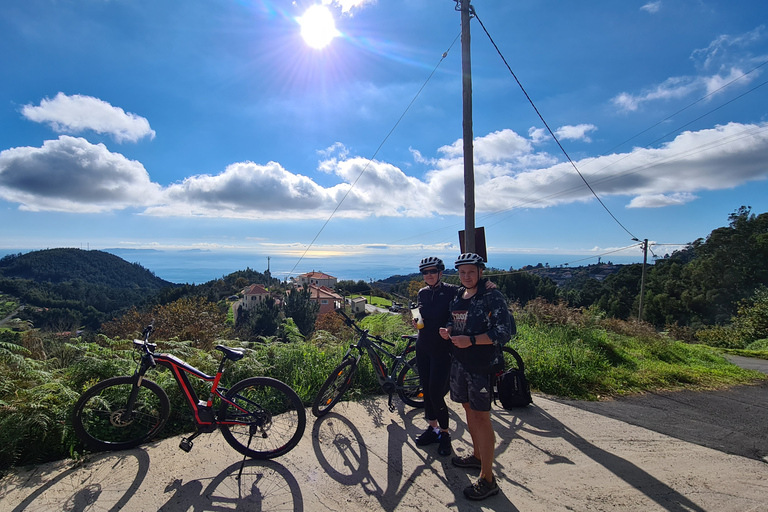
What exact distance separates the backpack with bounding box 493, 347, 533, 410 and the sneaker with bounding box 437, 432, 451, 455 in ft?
4.04

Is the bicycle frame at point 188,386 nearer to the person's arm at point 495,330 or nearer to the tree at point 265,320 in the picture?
the person's arm at point 495,330

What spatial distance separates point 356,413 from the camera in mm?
4082

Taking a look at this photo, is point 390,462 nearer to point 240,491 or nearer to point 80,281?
point 240,491

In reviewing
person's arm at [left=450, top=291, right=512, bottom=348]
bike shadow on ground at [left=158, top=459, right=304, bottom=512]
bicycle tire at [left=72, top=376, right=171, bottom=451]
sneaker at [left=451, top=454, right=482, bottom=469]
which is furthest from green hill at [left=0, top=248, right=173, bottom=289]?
person's arm at [left=450, top=291, right=512, bottom=348]

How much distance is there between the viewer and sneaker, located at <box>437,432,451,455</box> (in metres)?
3.24

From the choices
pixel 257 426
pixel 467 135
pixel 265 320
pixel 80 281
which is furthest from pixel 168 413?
pixel 80 281

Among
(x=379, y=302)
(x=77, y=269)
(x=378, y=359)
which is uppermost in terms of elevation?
(x=378, y=359)

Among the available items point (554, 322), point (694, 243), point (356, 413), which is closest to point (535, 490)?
point (356, 413)

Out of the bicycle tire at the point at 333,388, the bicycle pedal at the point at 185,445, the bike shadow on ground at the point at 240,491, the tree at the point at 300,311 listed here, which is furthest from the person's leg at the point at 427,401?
the tree at the point at 300,311

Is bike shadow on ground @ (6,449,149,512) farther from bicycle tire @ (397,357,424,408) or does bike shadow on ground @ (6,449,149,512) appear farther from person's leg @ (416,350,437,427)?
bicycle tire @ (397,357,424,408)

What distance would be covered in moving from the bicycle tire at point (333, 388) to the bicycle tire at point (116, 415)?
58.0 inches

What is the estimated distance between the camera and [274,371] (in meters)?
4.66

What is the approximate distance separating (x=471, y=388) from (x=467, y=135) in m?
4.01

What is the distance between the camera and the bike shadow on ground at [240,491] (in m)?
2.51
